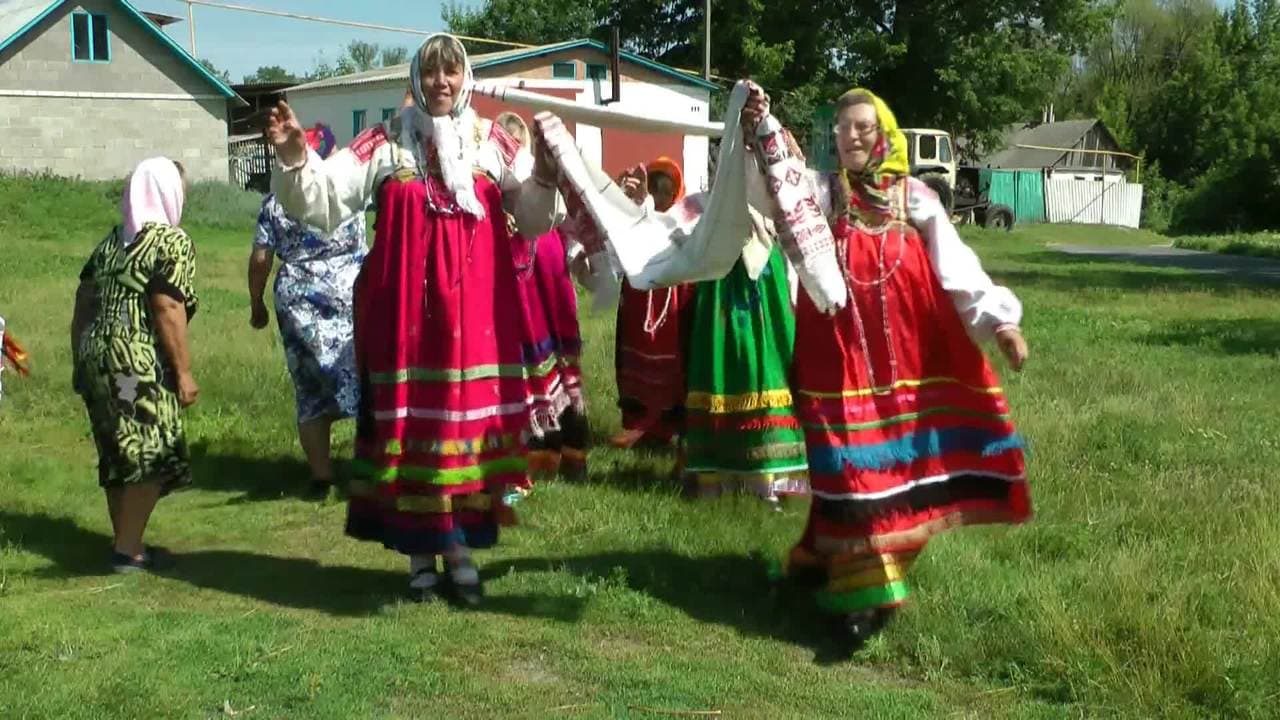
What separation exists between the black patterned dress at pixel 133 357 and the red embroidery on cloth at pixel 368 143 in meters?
0.97

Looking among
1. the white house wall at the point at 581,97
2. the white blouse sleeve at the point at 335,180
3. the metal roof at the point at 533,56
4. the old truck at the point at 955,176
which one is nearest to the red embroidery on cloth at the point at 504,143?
the white blouse sleeve at the point at 335,180

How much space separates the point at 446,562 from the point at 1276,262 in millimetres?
24301

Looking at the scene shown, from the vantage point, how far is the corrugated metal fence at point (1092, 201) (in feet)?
150

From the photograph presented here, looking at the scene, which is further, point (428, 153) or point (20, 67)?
point (20, 67)

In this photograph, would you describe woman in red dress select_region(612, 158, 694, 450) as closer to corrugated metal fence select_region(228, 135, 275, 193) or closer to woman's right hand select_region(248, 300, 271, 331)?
woman's right hand select_region(248, 300, 271, 331)

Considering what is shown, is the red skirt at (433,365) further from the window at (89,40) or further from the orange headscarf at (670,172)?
the window at (89,40)

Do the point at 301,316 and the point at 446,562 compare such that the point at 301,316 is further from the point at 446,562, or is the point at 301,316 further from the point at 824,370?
the point at 824,370

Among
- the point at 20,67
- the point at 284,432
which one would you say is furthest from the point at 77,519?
the point at 20,67

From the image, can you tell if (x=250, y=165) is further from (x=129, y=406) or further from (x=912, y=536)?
(x=912, y=536)

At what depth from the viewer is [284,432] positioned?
28.3 ft

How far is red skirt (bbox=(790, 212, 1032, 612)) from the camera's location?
15.4ft

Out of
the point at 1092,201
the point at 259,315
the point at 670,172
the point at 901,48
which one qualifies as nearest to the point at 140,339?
the point at 259,315

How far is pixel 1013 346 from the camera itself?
14.7 feet

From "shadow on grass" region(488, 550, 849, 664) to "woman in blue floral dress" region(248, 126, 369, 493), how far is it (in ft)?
5.61
